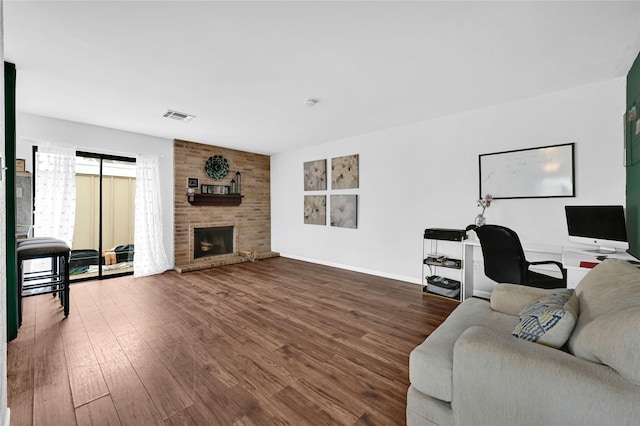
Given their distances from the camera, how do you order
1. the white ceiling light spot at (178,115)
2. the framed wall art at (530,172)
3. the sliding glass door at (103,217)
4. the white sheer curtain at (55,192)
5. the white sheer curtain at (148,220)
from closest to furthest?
1. the framed wall art at (530,172)
2. the white ceiling light spot at (178,115)
3. the white sheer curtain at (55,192)
4. the sliding glass door at (103,217)
5. the white sheer curtain at (148,220)

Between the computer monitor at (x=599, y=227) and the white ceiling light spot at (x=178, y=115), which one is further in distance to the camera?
the white ceiling light spot at (x=178, y=115)

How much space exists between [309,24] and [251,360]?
2.56 metres

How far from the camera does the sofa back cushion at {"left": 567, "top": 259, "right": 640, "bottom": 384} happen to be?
0.86 m

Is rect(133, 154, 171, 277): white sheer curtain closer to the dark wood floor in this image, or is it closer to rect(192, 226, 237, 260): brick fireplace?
rect(192, 226, 237, 260): brick fireplace

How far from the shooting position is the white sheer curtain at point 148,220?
4600mm

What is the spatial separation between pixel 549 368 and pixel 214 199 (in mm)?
5519

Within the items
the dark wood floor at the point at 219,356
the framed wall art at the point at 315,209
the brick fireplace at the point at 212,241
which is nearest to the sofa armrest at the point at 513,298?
the dark wood floor at the point at 219,356

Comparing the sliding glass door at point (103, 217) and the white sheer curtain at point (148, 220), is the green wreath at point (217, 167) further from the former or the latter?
the sliding glass door at point (103, 217)

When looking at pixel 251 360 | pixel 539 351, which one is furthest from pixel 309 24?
pixel 251 360

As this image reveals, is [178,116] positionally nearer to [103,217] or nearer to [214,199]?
[214,199]

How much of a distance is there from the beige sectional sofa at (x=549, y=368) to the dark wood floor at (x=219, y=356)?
54 cm

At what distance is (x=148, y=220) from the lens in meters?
4.66

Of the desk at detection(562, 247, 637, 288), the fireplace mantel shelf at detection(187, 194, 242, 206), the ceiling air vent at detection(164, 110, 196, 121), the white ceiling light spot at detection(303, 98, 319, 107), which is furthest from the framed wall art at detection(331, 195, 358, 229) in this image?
the desk at detection(562, 247, 637, 288)

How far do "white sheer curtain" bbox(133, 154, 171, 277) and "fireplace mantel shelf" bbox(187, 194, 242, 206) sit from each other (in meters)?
0.62
